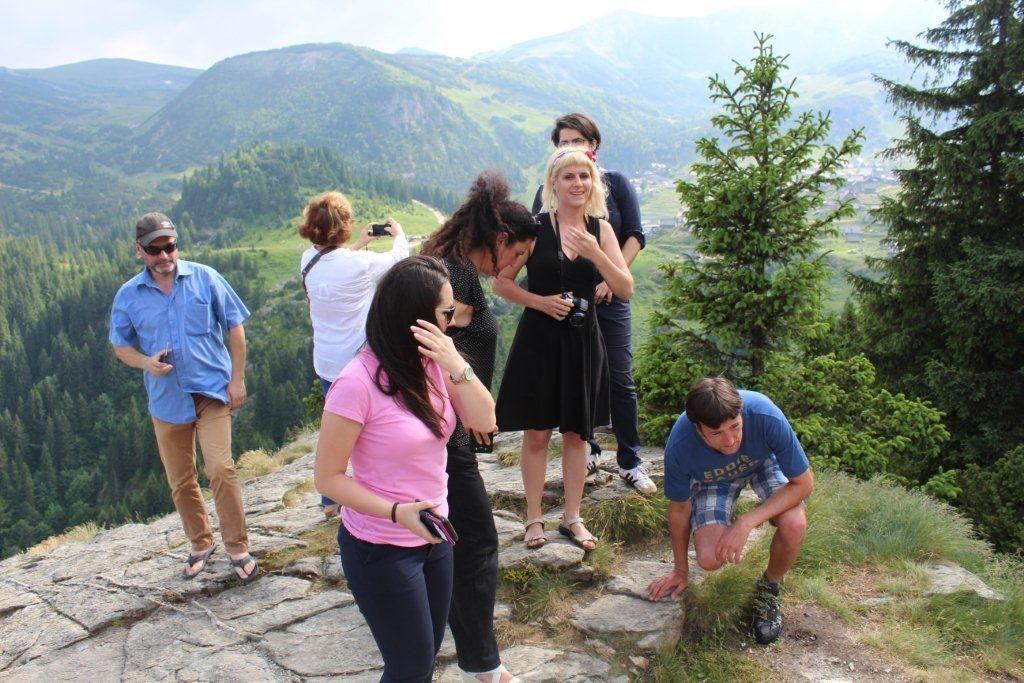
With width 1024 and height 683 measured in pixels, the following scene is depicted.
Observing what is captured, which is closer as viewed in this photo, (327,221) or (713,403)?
(713,403)

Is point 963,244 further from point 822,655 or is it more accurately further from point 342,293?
point 342,293

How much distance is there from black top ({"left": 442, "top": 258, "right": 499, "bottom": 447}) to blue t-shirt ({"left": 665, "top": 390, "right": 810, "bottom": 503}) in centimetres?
133

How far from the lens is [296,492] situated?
702 cm

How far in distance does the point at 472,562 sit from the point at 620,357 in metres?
2.21

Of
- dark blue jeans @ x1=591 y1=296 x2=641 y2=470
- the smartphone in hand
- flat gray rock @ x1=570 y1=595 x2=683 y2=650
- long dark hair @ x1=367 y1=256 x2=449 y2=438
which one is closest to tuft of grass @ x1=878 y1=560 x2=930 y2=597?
flat gray rock @ x1=570 y1=595 x2=683 y2=650

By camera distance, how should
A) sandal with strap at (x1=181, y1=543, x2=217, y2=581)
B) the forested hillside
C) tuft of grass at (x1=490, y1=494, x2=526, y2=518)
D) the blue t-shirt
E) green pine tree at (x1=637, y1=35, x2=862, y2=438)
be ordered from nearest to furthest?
1. the blue t-shirt
2. sandal with strap at (x1=181, y1=543, x2=217, y2=581)
3. tuft of grass at (x1=490, y1=494, x2=526, y2=518)
4. green pine tree at (x1=637, y1=35, x2=862, y2=438)
5. the forested hillside

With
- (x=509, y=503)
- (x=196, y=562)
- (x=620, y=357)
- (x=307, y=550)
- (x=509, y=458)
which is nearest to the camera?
(x=620, y=357)

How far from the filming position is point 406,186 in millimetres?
169875

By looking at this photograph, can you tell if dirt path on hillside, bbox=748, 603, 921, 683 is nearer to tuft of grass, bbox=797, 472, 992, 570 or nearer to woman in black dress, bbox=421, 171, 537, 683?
tuft of grass, bbox=797, 472, 992, 570

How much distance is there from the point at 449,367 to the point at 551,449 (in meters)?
4.73

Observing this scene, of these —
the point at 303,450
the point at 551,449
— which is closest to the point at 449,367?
the point at 551,449

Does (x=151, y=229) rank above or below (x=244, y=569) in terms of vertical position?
above

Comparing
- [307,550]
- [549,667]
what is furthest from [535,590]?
[307,550]

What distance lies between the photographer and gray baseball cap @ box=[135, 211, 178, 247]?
4.52 meters
